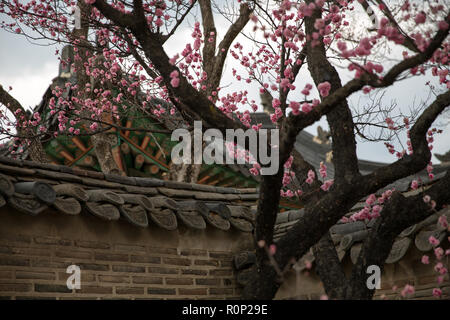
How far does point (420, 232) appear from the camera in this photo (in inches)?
185

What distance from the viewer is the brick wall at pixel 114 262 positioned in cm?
448

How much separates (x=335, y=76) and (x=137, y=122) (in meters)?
4.59

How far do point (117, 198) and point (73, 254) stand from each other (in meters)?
0.59

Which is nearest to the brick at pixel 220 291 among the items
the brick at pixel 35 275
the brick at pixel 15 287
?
the brick at pixel 35 275

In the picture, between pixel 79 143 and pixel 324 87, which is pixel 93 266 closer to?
pixel 324 87

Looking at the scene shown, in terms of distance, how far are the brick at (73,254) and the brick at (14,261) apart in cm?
27

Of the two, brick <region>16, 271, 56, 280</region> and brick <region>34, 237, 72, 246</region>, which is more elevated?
brick <region>34, 237, 72, 246</region>

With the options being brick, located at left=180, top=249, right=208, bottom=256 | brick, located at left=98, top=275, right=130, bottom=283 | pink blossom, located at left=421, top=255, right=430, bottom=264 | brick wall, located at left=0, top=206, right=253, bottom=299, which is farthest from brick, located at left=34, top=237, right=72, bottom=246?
pink blossom, located at left=421, top=255, right=430, bottom=264

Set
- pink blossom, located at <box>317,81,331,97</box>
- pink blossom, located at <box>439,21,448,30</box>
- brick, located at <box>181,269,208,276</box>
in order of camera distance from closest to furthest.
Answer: pink blossom, located at <box>439,21,448,30</box> → pink blossom, located at <box>317,81,331,97</box> → brick, located at <box>181,269,208,276</box>

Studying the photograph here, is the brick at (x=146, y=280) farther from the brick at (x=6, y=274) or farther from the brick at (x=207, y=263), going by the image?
the brick at (x=6, y=274)

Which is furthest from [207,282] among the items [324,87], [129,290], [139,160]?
[139,160]

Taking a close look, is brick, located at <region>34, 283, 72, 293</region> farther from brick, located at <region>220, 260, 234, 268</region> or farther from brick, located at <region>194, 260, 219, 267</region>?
brick, located at <region>220, 260, 234, 268</region>

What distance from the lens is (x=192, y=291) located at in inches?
218

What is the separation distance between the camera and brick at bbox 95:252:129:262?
4965 mm
